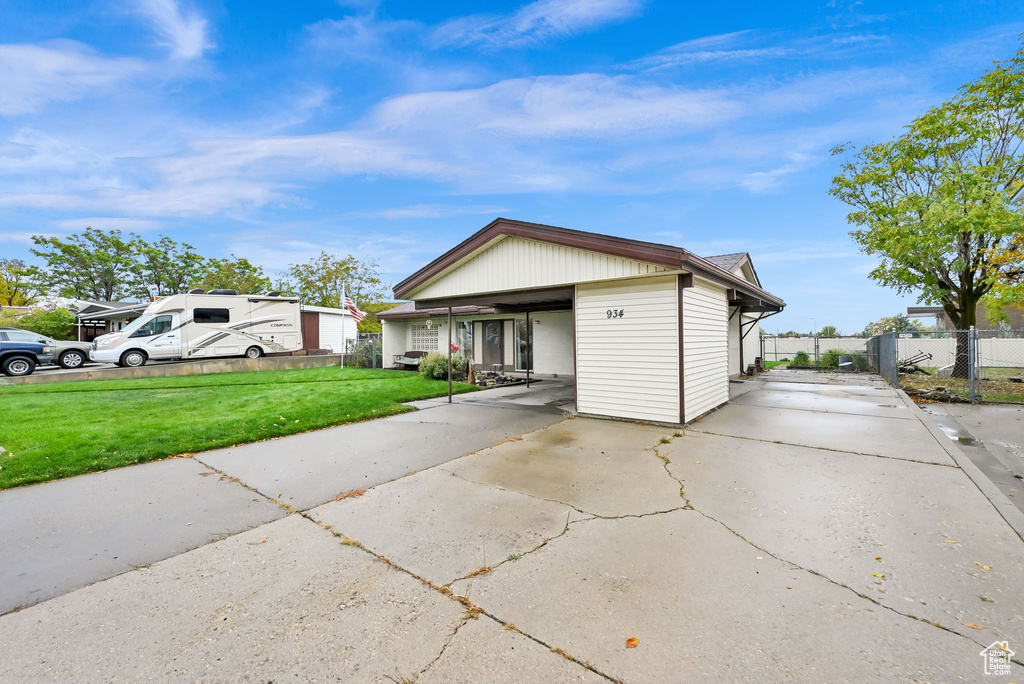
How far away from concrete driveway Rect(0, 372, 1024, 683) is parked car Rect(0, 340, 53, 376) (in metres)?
16.2

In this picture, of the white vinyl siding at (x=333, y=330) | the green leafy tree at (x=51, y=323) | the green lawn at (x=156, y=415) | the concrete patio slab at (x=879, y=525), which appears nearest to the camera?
the concrete patio slab at (x=879, y=525)

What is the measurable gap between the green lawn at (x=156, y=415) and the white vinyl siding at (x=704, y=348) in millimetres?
5562

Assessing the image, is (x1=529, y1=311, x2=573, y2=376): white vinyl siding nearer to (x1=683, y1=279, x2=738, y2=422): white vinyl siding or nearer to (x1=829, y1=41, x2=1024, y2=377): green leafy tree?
(x1=683, y1=279, x2=738, y2=422): white vinyl siding

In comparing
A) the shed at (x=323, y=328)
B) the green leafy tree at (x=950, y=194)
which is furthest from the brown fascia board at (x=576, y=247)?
the shed at (x=323, y=328)

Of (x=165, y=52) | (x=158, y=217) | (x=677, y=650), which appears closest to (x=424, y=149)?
(x=165, y=52)

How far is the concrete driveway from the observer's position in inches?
71.7

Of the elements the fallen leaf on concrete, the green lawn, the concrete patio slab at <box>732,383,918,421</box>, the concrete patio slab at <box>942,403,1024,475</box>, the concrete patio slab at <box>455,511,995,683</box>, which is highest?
the green lawn

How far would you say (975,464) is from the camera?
4.78 meters

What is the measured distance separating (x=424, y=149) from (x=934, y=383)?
19.0 metres

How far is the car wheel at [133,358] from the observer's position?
14.3 meters

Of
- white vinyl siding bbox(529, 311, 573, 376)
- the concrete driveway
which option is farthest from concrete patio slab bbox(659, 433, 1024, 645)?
white vinyl siding bbox(529, 311, 573, 376)

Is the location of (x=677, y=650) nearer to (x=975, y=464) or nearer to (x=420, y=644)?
(x=420, y=644)

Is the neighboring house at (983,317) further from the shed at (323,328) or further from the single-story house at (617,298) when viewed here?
the shed at (323,328)

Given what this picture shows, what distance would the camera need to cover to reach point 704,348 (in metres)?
7.52
